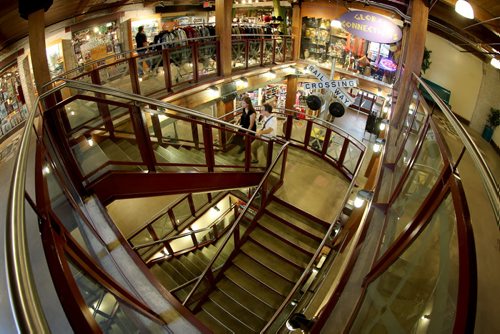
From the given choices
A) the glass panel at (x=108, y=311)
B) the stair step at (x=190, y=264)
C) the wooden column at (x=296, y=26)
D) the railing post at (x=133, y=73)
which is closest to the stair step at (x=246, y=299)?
the stair step at (x=190, y=264)

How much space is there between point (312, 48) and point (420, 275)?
1237 cm

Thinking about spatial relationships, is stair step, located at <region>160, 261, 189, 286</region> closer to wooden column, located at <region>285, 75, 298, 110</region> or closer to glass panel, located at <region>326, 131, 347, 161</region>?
glass panel, located at <region>326, 131, 347, 161</region>

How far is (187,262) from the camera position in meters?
8.08

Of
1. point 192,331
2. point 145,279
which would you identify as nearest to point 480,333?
point 192,331

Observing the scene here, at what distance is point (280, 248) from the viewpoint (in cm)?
674

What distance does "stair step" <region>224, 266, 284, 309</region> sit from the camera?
20.1 ft

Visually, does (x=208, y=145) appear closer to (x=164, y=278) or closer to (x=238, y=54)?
Result: (x=164, y=278)

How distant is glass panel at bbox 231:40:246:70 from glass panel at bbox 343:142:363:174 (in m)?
4.48

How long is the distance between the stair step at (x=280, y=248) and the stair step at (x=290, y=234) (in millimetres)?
158

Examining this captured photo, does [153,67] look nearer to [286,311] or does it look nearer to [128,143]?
[128,143]

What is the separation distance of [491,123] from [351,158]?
481cm

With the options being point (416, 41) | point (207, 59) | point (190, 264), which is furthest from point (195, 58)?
point (190, 264)

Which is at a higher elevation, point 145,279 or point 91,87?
point 91,87

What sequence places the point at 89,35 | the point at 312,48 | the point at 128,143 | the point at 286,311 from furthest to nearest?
the point at 312,48 < the point at 89,35 < the point at 286,311 < the point at 128,143
